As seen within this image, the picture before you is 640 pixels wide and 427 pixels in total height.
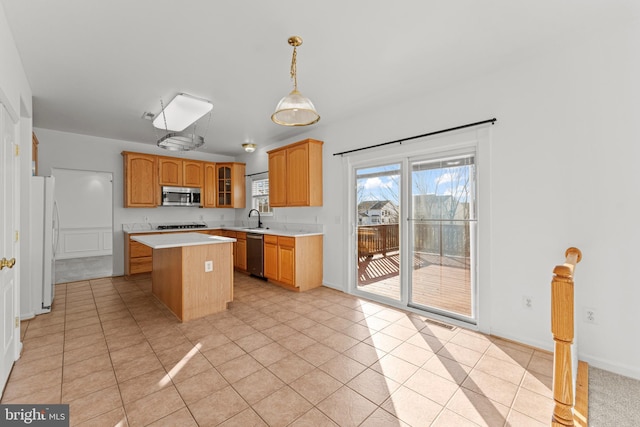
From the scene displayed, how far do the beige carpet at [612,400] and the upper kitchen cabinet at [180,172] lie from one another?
6.55m

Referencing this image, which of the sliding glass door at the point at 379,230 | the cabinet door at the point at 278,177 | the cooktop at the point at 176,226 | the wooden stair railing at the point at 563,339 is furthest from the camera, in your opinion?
the cooktop at the point at 176,226

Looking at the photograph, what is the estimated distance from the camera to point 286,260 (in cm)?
443

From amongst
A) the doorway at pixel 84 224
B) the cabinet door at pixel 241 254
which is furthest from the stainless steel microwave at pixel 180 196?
the cabinet door at pixel 241 254

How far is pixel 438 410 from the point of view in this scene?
1782 mm

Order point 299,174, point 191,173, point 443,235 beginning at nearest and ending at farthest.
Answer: point 443,235 < point 299,174 < point 191,173

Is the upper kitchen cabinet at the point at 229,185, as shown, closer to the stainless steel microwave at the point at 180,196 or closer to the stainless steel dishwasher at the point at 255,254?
the stainless steel microwave at the point at 180,196

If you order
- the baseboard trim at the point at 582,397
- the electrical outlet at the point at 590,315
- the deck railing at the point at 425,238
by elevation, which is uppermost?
the deck railing at the point at 425,238

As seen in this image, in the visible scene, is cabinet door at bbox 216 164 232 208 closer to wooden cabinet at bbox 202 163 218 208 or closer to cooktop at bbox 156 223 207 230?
wooden cabinet at bbox 202 163 218 208

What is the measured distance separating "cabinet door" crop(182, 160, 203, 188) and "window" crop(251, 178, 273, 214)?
119cm

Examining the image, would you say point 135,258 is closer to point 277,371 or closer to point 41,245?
point 41,245

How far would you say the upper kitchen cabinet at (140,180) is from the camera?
5340 millimetres

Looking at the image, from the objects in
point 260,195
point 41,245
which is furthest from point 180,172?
point 41,245

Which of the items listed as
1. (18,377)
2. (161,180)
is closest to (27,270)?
(18,377)
